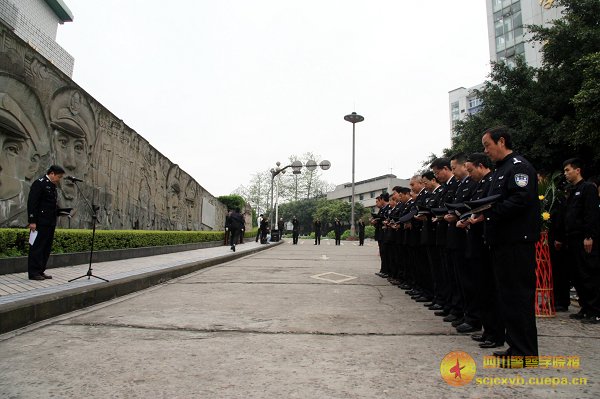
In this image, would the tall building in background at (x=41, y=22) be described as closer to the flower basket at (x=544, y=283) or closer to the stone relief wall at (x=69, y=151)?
the stone relief wall at (x=69, y=151)

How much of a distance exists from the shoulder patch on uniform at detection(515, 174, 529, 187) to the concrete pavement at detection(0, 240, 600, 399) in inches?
54.3

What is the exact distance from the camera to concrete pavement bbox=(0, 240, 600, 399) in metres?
2.45

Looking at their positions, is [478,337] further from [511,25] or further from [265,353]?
[511,25]

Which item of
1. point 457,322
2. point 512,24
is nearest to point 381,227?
point 457,322

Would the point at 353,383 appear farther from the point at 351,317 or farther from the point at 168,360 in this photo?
the point at 351,317

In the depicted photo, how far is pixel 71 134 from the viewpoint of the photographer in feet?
31.0

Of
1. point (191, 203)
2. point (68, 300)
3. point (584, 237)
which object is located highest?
point (191, 203)

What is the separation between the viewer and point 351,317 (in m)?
4.54

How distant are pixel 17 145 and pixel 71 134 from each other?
5.70 feet

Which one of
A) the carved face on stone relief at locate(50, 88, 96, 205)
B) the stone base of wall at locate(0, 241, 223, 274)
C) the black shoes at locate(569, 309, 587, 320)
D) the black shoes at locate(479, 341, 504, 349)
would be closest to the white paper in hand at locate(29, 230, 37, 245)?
the stone base of wall at locate(0, 241, 223, 274)

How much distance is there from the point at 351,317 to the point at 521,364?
Answer: 6.38 feet

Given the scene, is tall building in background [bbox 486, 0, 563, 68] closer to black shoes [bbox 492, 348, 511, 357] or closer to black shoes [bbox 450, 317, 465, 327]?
black shoes [bbox 450, 317, 465, 327]

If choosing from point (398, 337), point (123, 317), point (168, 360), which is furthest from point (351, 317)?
point (123, 317)

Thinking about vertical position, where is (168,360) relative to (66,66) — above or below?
below
